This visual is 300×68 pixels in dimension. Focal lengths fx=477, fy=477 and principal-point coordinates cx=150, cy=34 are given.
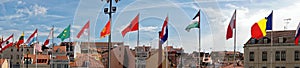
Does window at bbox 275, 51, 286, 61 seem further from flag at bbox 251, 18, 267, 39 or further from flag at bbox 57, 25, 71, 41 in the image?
flag at bbox 57, 25, 71, 41

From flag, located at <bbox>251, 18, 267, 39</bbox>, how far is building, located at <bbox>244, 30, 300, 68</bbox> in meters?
22.7

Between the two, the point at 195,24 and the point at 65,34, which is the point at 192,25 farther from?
the point at 65,34

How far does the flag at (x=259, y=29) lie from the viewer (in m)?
36.2

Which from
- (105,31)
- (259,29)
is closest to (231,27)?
(259,29)

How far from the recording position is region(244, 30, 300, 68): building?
60.3m

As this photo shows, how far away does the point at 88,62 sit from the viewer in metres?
78.8

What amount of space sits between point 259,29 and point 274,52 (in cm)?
2755

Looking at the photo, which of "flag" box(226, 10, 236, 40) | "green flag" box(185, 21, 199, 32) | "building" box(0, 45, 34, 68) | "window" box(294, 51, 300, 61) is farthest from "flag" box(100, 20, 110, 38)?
"building" box(0, 45, 34, 68)

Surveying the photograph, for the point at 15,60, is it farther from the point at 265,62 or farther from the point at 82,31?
the point at 82,31

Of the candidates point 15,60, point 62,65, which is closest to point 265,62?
point 62,65

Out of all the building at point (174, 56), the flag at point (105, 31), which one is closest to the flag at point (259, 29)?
the flag at point (105, 31)

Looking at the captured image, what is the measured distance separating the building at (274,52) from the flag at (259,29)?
2274cm

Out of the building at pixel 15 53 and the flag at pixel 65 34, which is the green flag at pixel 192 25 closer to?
the flag at pixel 65 34

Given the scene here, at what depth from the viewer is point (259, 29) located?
36.2 meters
